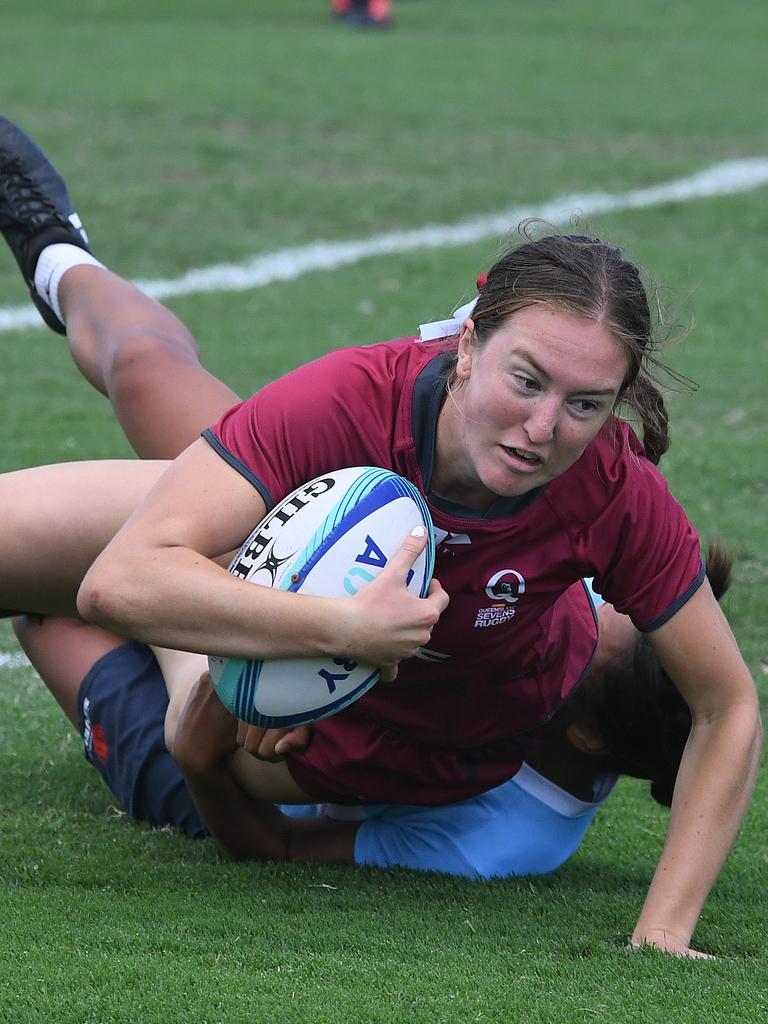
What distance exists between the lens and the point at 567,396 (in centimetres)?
300

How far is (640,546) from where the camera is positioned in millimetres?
3229

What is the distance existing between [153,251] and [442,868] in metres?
6.68

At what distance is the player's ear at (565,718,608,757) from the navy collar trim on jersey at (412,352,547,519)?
2.51ft

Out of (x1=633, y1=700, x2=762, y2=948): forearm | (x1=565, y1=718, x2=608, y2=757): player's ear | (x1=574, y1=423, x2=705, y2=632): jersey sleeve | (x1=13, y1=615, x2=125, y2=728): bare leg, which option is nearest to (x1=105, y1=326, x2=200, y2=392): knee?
(x1=13, y1=615, x2=125, y2=728): bare leg

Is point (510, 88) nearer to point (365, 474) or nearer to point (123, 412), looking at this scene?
point (123, 412)

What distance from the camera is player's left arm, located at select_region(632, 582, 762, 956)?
3.26 m

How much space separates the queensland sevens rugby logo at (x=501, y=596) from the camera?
3.27 metres

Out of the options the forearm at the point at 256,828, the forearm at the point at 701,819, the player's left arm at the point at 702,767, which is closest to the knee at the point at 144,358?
the forearm at the point at 256,828

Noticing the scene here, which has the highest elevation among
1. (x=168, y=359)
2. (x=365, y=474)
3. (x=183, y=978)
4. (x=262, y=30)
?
(x=365, y=474)

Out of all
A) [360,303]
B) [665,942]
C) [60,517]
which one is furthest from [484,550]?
[360,303]

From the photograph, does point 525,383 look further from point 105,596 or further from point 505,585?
point 105,596

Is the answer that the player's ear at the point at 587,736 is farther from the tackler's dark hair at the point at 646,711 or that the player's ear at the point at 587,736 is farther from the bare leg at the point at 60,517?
the bare leg at the point at 60,517

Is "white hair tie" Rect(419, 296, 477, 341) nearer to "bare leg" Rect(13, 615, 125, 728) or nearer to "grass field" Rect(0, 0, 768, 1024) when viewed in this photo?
"grass field" Rect(0, 0, 768, 1024)

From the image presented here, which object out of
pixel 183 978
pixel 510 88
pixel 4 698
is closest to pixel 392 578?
pixel 183 978
